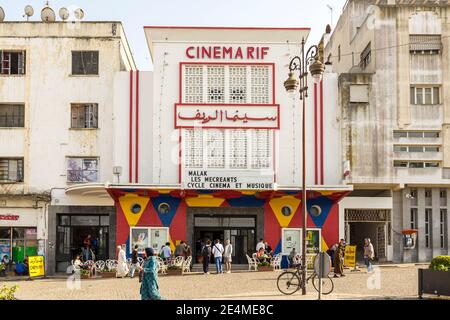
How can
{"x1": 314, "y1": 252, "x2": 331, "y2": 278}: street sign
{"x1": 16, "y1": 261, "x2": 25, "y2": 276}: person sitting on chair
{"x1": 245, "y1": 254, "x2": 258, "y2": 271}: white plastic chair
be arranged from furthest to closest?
{"x1": 16, "y1": 261, "x2": 25, "y2": 276}: person sitting on chair
{"x1": 245, "y1": 254, "x2": 258, "y2": 271}: white plastic chair
{"x1": 314, "y1": 252, "x2": 331, "y2": 278}: street sign

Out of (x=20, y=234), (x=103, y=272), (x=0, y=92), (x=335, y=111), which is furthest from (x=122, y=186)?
(x=335, y=111)

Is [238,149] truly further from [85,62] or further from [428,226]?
[428,226]

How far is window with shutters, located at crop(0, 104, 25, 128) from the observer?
33.6 m

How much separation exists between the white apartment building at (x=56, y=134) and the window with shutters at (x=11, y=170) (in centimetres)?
5

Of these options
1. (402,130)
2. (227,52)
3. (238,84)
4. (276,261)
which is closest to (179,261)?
(276,261)

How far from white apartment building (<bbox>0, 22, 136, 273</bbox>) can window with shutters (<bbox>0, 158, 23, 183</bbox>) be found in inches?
1.9

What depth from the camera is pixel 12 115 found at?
33656 mm

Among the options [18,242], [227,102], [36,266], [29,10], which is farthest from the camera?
[29,10]

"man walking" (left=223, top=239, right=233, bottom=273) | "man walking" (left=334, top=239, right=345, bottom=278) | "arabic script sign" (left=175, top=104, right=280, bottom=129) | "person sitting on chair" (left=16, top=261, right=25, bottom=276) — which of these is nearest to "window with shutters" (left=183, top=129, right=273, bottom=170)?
"arabic script sign" (left=175, top=104, right=280, bottom=129)

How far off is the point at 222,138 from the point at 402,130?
8.85 m

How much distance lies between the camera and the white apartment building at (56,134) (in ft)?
108

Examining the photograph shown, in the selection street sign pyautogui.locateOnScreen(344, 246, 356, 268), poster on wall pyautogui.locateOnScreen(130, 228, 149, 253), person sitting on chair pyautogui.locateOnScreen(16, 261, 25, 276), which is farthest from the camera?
poster on wall pyautogui.locateOnScreen(130, 228, 149, 253)

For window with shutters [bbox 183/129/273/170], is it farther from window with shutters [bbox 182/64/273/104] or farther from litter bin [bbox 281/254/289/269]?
litter bin [bbox 281/254/289/269]

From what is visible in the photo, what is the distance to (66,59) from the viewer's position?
33.7m
